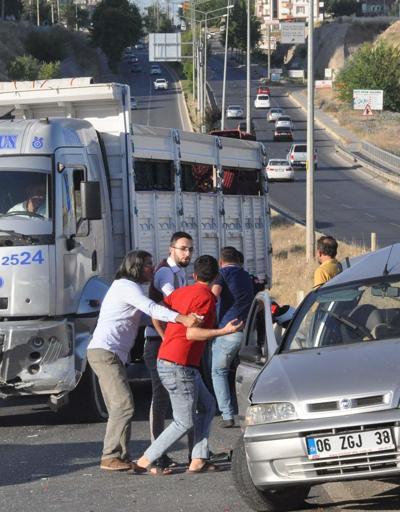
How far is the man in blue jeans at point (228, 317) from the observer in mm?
12109

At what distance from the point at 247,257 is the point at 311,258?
12.2 m

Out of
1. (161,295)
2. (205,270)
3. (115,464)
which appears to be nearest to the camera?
(205,270)

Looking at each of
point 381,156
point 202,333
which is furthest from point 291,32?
point 202,333

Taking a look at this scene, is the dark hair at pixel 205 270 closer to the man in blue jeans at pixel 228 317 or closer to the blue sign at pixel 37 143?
the man in blue jeans at pixel 228 317

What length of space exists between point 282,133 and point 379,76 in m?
34.5

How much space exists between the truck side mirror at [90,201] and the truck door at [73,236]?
22 cm

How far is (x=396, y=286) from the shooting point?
9.04 meters

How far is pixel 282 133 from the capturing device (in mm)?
87500

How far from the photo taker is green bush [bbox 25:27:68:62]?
135 m

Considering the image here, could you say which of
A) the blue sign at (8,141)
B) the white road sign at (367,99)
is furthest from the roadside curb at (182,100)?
the blue sign at (8,141)

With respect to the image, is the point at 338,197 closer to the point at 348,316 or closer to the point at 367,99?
the point at 367,99

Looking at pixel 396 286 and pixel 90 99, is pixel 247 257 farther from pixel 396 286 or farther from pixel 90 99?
pixel 396 286

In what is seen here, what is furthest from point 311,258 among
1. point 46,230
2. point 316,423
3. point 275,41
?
point 275,41

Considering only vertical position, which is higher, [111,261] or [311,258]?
[111,261]
